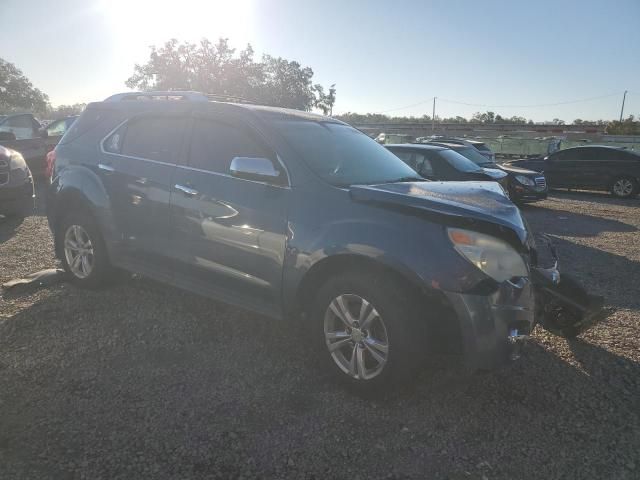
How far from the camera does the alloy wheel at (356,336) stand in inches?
113

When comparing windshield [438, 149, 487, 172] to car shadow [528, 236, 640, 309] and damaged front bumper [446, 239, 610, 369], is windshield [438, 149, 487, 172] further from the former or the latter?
damaged front bumper [446, 239, 610, 369]

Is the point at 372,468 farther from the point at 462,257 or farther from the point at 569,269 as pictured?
the point at 569,269

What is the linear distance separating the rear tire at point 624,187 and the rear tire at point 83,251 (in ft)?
47.7

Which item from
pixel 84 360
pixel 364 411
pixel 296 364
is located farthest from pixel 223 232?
pixel 364 411

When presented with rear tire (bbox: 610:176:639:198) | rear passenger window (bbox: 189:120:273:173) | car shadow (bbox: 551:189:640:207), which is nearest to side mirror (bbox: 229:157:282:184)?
rear passenger window (bbox: 189:120:273:173)

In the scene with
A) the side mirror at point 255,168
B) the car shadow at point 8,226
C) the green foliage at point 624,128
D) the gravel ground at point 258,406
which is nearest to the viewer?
the gravel ground at point 258,406

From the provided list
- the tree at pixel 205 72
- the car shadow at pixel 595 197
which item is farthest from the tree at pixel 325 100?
the car shadow at pixel 595 197

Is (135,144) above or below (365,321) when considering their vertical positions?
above

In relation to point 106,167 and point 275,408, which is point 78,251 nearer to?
point 106,167

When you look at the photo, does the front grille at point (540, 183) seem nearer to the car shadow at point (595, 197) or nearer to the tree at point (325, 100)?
the car shadow at point (595, 197)

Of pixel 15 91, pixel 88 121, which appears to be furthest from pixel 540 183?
Result: pixel 15 91

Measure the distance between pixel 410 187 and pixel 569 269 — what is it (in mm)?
3902

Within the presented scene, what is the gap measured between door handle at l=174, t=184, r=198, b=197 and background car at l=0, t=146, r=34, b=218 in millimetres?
5094

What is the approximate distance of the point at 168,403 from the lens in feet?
9.51
